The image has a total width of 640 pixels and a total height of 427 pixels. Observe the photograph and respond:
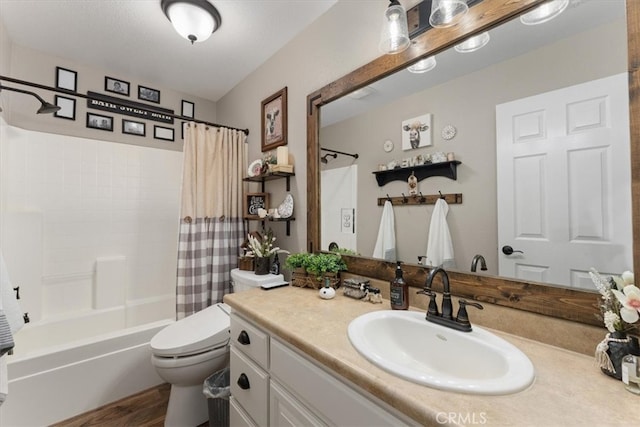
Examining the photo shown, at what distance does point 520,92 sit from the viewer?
35.2 inches

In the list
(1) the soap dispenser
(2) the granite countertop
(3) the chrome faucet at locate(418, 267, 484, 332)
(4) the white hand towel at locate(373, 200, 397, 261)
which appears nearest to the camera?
(2) the granite countertop

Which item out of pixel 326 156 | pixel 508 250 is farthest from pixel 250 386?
pixel 326 156

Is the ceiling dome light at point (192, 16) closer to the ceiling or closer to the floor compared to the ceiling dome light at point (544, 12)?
closer to the ceiling

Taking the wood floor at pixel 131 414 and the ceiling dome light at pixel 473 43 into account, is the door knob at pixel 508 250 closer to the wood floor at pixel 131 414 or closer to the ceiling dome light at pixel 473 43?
the ceiling dome light at pixel 473 43

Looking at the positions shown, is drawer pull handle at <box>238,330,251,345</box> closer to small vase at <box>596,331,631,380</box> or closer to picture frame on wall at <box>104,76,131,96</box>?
small vase at <box>596,331,631,380</box>

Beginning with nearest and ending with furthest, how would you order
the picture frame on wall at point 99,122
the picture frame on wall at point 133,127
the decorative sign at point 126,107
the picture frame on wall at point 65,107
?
the decorative sign at point 126,107 → the picture frame on wall at point 65,107 → the picture frame on wall at point 99,122 → the picture frame on wall at point 133,127

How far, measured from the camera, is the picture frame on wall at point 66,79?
208 cm

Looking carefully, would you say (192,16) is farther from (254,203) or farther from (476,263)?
(476,263)

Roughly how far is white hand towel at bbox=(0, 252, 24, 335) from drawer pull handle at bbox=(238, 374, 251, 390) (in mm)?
836

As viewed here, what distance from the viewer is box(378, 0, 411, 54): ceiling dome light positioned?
1.07 meters

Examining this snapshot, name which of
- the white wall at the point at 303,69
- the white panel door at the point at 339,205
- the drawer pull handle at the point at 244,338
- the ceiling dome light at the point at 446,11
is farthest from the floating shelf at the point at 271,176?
the ceiling dome light at the point at 446,11

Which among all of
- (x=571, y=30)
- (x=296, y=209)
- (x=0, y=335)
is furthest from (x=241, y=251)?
(x=571, y=30)

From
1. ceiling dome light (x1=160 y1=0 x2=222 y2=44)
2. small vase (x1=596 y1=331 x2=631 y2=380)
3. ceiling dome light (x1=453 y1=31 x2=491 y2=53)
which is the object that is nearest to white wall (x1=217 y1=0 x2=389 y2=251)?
ceiling dome light (x1=453 y1=31 x2=491 y2=53)

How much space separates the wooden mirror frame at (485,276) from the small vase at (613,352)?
11cm
